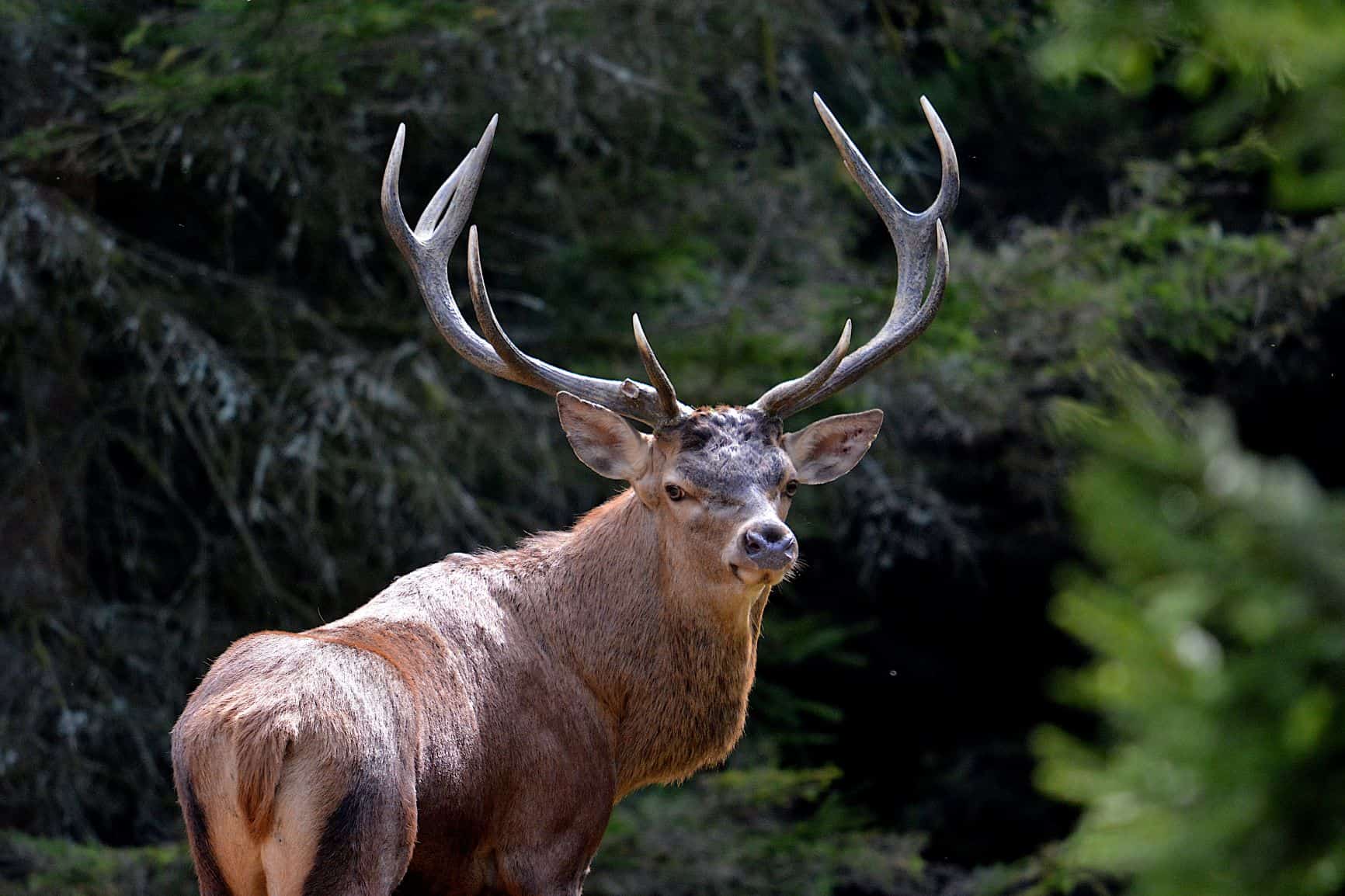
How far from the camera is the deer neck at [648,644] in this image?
4996 millimetres

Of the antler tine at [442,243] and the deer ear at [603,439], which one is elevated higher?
the antler tine at [442,243]

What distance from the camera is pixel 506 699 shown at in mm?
4703

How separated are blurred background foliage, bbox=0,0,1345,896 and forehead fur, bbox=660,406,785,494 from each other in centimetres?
333

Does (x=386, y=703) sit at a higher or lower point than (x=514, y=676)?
higher

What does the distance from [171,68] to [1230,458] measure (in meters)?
8.42

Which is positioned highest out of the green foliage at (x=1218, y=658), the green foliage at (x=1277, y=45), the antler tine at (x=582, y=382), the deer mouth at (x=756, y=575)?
the green foliage at (x=1277, y=45)

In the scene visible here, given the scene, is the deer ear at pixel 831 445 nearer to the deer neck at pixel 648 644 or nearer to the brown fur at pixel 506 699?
the brown fur at pixel 506 699

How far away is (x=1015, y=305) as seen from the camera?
1022 cm

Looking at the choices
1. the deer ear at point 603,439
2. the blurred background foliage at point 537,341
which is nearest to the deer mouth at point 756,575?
the deer ear at point 603,439

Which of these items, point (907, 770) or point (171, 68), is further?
point (907, 770)

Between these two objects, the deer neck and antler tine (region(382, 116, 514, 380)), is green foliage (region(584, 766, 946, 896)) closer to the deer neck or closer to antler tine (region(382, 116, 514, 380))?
the deer neck

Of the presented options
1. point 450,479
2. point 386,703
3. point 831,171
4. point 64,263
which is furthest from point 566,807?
point 831,171

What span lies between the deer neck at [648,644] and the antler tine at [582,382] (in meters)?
0.35

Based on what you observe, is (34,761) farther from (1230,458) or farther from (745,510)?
(1230,458)
